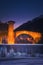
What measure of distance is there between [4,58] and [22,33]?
0.42 metres

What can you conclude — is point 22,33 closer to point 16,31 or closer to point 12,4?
point 16,31

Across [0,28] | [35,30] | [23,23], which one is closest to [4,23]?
[0,28]

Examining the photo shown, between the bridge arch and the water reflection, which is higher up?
the bridge arch

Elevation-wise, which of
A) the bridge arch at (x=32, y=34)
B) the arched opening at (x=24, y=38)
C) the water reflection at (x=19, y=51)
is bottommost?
the water reflection at (x=19, y=51)

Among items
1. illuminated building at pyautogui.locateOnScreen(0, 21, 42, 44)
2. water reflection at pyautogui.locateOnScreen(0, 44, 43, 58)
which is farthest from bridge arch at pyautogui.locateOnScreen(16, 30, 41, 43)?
water reflection at pyautogui.locateOnScreen(0, 44, 43, 58)

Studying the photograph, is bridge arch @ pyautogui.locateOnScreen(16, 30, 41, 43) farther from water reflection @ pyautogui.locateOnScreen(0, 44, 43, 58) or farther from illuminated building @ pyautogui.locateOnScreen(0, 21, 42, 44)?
water reflection @ pyautogui.locateOnScreen(0, 44, 43, 58)

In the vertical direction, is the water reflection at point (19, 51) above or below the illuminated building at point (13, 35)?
below

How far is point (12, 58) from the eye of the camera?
2516 millimetres

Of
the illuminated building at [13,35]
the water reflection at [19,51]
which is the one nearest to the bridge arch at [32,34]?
the illuminated building at [13,35]

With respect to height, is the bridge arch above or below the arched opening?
above

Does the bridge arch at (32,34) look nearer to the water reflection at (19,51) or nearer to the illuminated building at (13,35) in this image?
the illuminated building at (13,35)

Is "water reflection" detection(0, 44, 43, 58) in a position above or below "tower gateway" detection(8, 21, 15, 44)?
below

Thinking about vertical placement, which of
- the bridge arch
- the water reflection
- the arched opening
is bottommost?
the water reflection

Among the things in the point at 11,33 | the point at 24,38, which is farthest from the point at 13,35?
the point at 24,38
